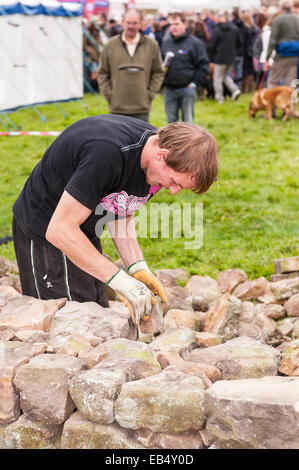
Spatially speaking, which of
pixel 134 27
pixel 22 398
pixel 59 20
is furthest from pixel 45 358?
pixel 59 20

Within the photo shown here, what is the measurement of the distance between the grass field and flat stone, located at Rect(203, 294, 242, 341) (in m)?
1.10

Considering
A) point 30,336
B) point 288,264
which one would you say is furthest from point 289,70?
point 30,336

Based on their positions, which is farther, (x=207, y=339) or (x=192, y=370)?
(x=207, y=339)

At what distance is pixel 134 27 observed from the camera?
6.52 m

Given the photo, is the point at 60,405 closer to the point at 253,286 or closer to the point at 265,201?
the point at 253,286

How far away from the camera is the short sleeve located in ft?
7.86

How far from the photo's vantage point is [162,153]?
251 centimetres

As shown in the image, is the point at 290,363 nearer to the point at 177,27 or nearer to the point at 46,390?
the point at 46,390

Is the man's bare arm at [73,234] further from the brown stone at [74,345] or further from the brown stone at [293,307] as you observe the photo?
the brown stone at [293,307]

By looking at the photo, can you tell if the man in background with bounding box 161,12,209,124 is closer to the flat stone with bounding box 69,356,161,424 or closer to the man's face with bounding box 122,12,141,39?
the man's face with bounding box 122,12,141,39

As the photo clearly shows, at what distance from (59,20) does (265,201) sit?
879 cm

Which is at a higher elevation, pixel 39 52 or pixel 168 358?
pixel 39 52

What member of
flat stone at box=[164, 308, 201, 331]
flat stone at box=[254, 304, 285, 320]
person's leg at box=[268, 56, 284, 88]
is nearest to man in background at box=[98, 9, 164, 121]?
flat stone at box=[254, 304, 285, 320]

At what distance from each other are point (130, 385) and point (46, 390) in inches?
14.3
